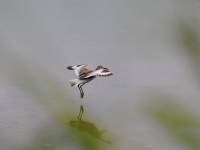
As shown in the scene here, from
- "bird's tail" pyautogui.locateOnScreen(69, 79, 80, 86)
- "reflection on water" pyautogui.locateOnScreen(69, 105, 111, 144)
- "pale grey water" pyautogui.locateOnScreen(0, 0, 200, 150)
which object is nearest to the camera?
"reflection on water" pyautogui.locateOnScreen(69, 105, 111, 144)

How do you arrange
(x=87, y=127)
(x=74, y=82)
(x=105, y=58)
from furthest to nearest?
(x=105, y=58)
(x=74, y=82)
(x=87, y=127)

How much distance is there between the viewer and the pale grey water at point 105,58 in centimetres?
108

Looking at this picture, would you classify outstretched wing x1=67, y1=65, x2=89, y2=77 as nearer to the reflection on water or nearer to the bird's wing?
the bird's wing

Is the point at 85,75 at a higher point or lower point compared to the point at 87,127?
higher

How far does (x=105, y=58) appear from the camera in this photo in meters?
1.51

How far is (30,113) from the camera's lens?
1220 mm

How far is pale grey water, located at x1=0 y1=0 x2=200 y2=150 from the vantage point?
1.08 meters

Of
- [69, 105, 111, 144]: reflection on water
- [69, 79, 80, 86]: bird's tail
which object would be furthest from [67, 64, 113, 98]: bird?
[69, 105, 111, 144]: reflection on water

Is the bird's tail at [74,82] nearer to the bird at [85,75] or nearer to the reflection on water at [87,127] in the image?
the bird at [85,75]

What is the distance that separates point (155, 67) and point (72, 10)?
66 centimetres

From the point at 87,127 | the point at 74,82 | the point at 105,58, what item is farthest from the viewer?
the point at 105,58

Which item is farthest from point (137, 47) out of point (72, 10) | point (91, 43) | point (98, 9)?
point (72, 10)

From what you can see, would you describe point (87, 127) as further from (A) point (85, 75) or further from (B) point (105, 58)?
(B) point (105, 58)

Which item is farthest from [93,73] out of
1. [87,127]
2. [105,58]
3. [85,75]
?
[87,127]
